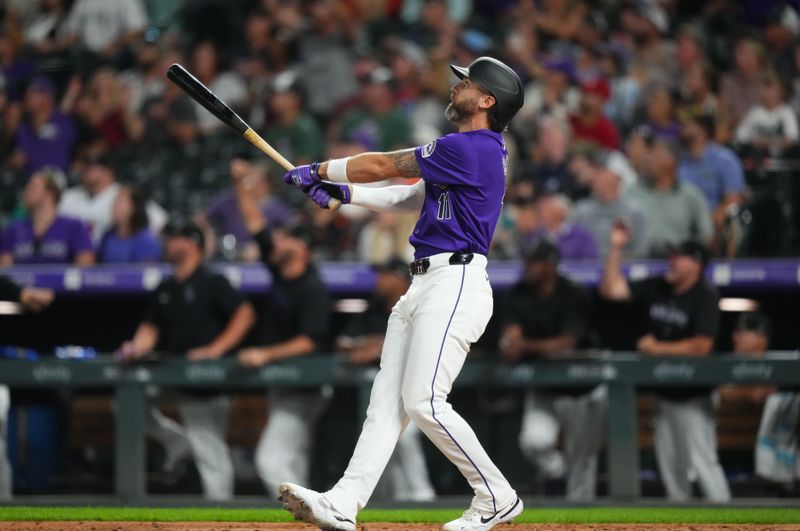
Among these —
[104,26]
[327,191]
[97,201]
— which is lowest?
[327,191]

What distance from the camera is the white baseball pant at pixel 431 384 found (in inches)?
169

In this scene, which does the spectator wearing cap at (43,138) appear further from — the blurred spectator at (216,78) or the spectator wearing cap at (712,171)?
the spectator wearing cap at (712,171)

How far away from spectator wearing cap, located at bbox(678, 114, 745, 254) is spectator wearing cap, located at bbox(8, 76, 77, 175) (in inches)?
203

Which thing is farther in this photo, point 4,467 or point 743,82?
point 743,82

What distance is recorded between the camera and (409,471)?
6.60 metres

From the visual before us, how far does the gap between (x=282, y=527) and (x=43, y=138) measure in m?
5.93

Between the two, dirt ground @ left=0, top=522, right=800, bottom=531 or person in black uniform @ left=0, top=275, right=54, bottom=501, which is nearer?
dirt ground @ left=0, top=522, right=800, bottom=531

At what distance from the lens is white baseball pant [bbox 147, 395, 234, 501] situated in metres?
6.65

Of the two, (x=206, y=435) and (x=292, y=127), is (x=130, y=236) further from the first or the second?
(x=206, y=435)

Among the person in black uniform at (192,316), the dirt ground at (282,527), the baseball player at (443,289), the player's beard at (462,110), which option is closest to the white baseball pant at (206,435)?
the person in black uniform at (192,316)

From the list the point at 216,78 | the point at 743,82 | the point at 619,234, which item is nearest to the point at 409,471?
the point at 619,234

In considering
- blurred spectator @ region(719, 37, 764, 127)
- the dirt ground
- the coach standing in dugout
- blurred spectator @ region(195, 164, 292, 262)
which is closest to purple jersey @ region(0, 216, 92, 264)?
blurred spectator @ region(195, 164, 292, 262)

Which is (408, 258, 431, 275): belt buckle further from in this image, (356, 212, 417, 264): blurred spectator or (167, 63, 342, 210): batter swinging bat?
(356, 212, 417, 264): blurred spectator

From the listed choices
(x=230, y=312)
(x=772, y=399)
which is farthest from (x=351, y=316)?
(x=772, y=399)
